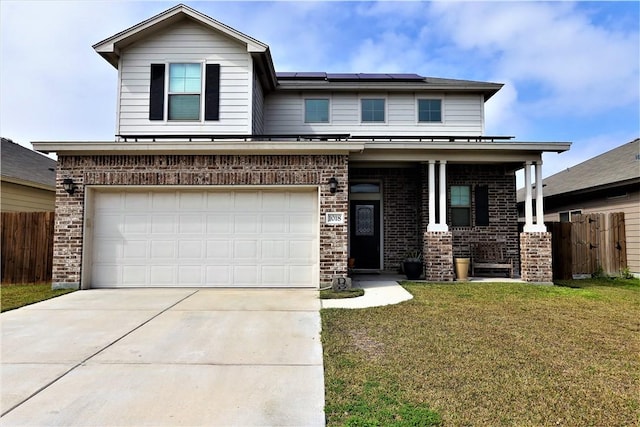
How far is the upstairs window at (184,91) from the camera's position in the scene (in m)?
9.51

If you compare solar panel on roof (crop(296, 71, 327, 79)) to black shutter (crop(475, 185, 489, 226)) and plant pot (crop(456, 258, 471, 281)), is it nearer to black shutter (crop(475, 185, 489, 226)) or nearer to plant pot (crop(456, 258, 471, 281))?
black shutter (crop(475, 185, 489, 226))

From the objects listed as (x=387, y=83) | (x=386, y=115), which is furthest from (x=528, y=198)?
(x=387, y=83)

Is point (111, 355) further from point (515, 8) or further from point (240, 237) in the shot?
point (515, 8)

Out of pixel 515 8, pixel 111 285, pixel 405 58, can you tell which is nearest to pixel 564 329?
pixel 515 8

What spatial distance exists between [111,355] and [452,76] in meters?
13.1

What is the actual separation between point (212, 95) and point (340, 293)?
6.03 metres

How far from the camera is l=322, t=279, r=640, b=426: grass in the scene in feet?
8.95

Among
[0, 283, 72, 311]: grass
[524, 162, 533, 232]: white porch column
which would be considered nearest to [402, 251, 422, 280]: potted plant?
[524, 162, 533, 232]: white porch column

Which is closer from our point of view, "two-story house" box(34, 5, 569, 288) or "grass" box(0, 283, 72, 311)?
"grass" box(0, 283, 72, 311)

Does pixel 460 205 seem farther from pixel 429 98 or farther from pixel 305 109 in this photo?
pixel 305 109

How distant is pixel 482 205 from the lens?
416 inches

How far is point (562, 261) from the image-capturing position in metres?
10.1

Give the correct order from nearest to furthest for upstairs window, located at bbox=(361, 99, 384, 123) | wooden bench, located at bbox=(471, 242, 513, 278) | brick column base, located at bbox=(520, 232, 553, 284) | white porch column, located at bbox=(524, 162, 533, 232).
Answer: brick column base, located at bbox=(520, 232, 553, 284)
white porch column, located at bbox=(524, 162, 533, 232)
wooden bench, located at bbox=(471, 242, 513, 278)
upstairs window, located at bbox=(361, 99, 384, 123)

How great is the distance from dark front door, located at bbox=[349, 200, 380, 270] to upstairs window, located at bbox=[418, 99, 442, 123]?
3011mm
